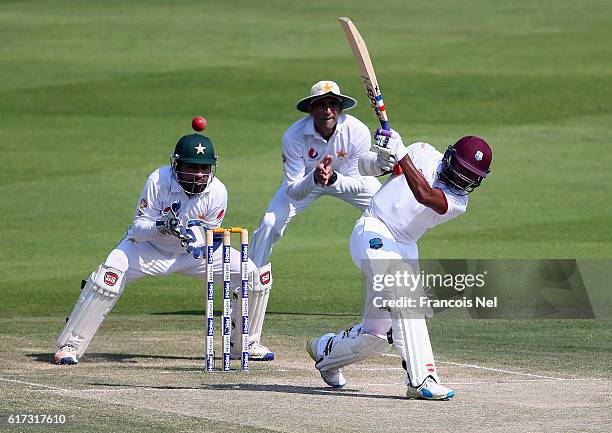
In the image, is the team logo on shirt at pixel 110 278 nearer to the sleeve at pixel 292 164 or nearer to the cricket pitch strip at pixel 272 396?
the cricket pitch strip at pixel 272 396

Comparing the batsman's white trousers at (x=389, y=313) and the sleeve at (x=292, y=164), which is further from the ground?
the sleeve at (x=292, y=164)

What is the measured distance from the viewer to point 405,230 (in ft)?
29.2

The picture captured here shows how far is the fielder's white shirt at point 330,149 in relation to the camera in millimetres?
A: 12000

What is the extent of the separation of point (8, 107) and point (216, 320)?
13.9 metres

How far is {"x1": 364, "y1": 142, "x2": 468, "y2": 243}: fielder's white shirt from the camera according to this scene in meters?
8.84

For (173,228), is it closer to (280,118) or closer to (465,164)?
(465,164)

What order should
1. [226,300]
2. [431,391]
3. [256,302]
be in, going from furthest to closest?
[256,302]
[226,300]
[431,391]

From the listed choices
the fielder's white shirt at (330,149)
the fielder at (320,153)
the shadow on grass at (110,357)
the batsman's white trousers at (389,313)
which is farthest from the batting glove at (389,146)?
the fielder's white shirt at (330,149)

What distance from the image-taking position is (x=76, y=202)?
19.2 m

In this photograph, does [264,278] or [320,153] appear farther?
[320,153]

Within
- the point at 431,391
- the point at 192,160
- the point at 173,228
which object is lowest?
the point at 431,391

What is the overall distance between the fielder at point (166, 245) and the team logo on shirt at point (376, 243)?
5.73 ft

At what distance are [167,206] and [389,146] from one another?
227 centimetres

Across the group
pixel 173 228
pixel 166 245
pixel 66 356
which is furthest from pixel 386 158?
pixel 66 356
